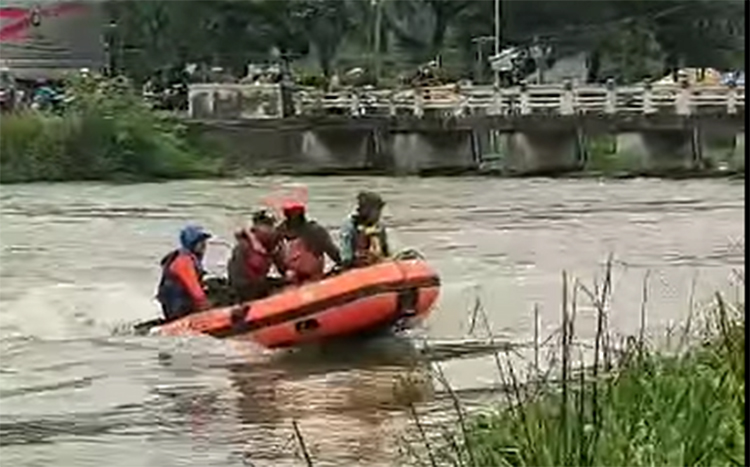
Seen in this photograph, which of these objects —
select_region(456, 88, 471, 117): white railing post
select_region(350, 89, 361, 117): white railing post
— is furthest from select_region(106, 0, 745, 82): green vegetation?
select_region(456, 88, 471, 117): white railing post

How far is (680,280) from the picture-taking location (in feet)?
58.2

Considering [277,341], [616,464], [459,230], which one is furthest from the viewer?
[459,230]

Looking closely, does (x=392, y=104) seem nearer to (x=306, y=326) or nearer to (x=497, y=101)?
(x=497, y=101)

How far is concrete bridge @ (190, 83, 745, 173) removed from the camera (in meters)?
35.4

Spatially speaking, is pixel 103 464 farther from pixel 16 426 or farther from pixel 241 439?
pixel 16 426

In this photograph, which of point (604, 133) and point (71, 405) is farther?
point (604, 133)

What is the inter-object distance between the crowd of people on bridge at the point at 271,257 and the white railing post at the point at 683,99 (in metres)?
22.5

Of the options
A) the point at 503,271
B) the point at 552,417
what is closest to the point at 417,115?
the point at 503,271

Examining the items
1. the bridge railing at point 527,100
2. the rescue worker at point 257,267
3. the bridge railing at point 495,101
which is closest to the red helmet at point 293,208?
the rescue worker at point 257,267

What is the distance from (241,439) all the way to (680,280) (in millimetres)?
9345

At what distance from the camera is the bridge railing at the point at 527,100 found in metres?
35.5

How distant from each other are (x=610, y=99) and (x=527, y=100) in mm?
1558

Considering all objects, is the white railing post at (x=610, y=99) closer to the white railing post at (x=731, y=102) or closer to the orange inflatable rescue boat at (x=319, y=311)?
the white railing post at (x=731, y=102)

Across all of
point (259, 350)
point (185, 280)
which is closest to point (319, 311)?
point (259, 350)
